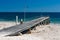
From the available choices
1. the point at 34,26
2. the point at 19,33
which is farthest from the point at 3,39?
the point at 34,26

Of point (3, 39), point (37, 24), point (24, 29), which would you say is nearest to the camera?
point (3, 39)

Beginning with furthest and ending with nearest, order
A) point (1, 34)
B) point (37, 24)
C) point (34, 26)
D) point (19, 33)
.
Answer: point (37, 24) → point (34, 26) → point (19, 33) → point (1, 34)

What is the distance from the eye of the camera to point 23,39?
1791 cm

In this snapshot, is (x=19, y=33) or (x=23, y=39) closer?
(x=23, y=39)

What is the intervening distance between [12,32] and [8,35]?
111 cm

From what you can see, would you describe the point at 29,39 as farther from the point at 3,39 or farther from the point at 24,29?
the point at 24,29

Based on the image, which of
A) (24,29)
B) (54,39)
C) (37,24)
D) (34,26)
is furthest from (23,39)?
(37,24)

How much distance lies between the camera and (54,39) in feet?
65.4

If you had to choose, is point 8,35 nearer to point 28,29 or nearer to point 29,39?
point 29,39

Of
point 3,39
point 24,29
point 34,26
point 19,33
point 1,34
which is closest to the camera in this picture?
point 3,39

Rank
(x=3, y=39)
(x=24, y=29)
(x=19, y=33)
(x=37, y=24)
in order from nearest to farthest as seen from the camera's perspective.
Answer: (x=3, y=39) < (x=19, y=33) < (x=24, y=29) < (x=37, y=24)

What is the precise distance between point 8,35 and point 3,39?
1756 mm

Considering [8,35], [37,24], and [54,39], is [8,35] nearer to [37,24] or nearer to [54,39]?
[54,39]

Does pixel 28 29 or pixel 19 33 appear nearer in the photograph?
pixel 19 33
